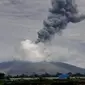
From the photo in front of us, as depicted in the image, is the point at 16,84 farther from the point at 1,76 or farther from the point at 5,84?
the point at 1,76

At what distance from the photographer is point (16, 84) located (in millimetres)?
123938

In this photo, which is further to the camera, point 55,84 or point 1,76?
point 1,76

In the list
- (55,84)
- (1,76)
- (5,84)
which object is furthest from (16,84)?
(1,76)

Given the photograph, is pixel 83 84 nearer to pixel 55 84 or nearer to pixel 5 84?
pixel 55 84

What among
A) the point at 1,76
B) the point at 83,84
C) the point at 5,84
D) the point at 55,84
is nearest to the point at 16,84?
the point at 5,84

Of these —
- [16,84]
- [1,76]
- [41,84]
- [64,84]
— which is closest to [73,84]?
[64,84]

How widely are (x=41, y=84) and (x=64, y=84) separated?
845cm

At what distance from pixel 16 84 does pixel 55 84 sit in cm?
1597

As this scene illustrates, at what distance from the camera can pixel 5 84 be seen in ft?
405

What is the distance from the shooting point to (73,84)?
119062 millimetres

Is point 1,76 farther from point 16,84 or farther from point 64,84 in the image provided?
point 64,84

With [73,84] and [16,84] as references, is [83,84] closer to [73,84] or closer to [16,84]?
[73,84]

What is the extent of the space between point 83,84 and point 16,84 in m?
25.0

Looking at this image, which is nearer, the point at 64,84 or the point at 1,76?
the point at 64,84
